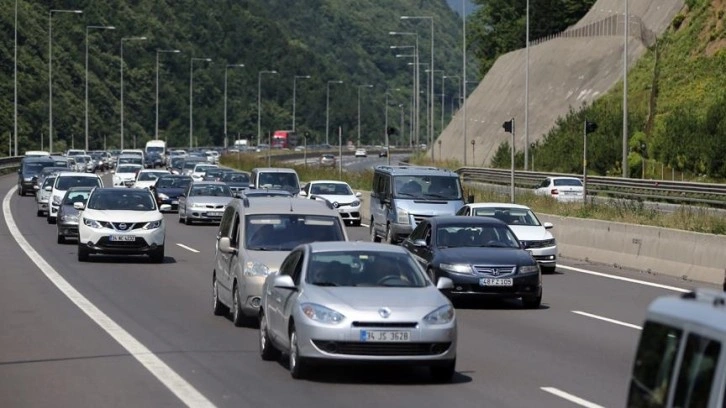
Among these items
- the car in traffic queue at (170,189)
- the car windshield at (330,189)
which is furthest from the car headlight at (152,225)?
the car in traffic queue at (170,189)

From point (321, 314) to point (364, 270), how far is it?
1.36m

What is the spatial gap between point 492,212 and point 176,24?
483ft

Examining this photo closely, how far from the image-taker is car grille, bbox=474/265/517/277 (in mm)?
22703

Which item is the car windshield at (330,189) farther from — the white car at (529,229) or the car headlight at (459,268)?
the car headlight at (459,268)

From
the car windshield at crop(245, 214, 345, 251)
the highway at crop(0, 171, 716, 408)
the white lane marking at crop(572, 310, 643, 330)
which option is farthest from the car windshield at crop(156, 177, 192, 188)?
the car windshield at crop(245, 214, 345, 251)

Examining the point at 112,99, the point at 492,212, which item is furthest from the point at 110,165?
the point at 492,212

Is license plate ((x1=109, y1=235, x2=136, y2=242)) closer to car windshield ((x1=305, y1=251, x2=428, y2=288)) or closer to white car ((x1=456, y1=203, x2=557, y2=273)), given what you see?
white car ((x1=456, y1=203, x2=557, y2=273))

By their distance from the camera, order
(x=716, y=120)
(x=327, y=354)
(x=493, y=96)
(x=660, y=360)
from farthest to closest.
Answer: (x=493, y=96), (x=716, y=120), (x=327, y=354), (x=660, y=360)

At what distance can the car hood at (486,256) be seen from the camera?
22.9m

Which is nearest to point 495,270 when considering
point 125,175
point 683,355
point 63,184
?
point 683,355

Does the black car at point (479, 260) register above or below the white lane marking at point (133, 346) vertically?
above

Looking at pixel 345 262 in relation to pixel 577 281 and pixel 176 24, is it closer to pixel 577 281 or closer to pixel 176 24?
pixel 577 281

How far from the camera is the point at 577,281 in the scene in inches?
1139

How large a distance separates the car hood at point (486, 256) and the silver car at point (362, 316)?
7214 mm
